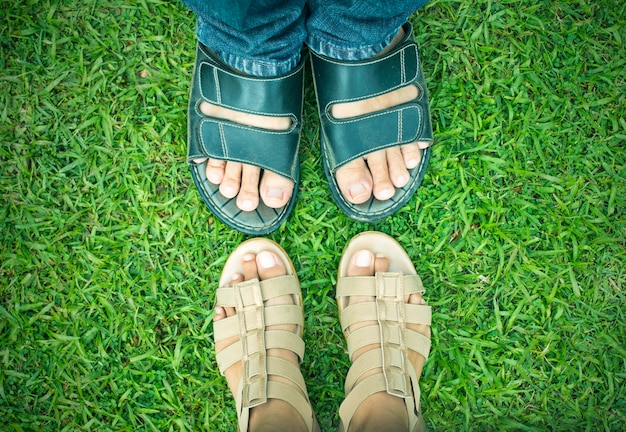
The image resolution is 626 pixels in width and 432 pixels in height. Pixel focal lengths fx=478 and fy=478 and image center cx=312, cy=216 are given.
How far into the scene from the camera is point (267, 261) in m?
1.92

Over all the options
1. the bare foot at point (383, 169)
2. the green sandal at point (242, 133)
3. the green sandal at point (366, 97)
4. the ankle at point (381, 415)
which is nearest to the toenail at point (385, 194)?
the bare foot at point (383, 169)

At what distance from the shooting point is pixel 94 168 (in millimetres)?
2006

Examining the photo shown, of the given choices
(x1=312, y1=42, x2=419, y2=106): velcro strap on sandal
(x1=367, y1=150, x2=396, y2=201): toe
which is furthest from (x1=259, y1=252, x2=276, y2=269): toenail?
(x1=312, y1=42, x2=419, y2=106): velcro strap on sandal

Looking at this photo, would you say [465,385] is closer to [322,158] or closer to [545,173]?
[545,173]

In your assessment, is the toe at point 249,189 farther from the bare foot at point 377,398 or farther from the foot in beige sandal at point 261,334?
the bare foot at point 377,398

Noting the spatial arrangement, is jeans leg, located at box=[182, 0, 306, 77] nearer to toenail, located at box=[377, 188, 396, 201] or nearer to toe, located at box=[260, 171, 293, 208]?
toe, located at box=[260, 171, 293, 208]

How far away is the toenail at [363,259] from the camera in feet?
6.30

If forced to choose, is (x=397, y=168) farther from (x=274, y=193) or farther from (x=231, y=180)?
(x=231, y=180)

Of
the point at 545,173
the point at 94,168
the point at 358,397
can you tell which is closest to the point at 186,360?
the point at 358,397

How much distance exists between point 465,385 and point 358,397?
487 mm

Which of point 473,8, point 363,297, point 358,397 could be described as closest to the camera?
point 358,397

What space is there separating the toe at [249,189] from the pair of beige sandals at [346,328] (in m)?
0.17

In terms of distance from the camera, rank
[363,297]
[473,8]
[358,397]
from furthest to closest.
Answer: [473,8], [363,297], [358,397]

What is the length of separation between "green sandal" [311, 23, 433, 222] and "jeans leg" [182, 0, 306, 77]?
0.17 m
